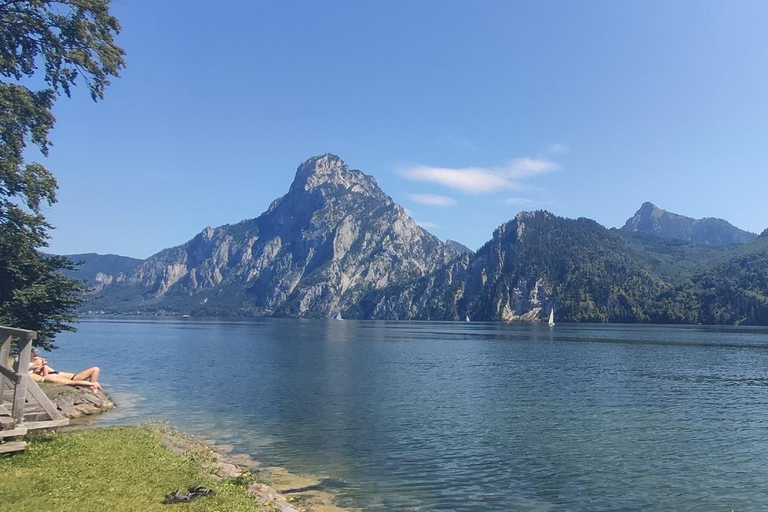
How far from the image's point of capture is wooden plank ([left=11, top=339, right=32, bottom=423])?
22.1m

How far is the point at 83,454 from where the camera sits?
22.2m

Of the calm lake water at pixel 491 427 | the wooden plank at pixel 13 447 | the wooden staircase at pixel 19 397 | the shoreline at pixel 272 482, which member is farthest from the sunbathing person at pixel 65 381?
the wooden plank at pixel 13 447

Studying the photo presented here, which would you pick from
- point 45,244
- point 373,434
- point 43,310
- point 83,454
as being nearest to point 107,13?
point 45,244

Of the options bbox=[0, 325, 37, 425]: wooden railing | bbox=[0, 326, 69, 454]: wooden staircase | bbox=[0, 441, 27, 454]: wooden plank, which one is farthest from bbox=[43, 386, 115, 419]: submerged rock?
bbox=[0, 441, 27, 454]: wooden plank

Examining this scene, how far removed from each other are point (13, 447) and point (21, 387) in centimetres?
286

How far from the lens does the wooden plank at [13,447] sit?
20203mm

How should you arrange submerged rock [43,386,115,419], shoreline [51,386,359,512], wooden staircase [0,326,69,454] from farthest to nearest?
submerged rock [43,386,115,419]
wooden staircase [0,326,69,454]
shoreline [51,386,359,512]

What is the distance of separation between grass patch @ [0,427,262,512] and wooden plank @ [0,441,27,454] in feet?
0.96

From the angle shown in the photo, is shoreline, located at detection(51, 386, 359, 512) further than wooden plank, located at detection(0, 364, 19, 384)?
No

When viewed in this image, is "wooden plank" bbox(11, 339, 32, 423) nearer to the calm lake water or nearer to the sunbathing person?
the calm lake water

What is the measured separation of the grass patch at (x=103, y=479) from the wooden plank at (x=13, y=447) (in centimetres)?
29

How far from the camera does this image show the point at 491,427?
40719 millimetres

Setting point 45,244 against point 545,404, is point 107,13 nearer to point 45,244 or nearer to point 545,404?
point 45,244

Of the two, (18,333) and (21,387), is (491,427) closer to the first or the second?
(21,387)
